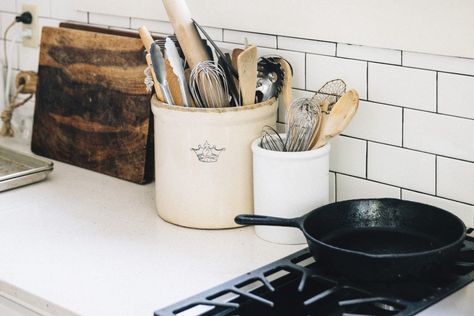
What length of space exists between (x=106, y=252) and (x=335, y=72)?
1.76 ft

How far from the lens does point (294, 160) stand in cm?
Result: 154

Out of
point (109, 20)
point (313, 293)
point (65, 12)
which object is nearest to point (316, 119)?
point (313, 293)

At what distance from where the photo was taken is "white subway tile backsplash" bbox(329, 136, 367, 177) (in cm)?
166

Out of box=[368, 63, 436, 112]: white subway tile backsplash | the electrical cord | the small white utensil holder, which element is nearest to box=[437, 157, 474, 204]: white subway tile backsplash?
box=[368, 63, 436, 112]: white subway tile backsplash

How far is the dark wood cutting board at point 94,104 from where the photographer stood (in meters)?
1.90

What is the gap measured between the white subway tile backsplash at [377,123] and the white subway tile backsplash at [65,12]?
0.82 m

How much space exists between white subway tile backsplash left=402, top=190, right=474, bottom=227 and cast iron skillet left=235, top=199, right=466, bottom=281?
0.08 metres

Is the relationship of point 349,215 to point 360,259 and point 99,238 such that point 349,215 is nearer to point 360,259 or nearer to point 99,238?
point 360,259

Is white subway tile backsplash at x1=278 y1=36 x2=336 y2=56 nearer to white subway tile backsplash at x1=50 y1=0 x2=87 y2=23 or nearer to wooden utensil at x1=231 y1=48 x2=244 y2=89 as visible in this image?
wooden utensil at x1=231 y1=48 x2=244 y2=89

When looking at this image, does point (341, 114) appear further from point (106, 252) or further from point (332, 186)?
point (106, 252)

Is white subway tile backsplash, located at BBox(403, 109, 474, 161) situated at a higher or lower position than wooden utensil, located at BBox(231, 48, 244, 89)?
lower

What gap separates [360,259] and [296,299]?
5.7 inches

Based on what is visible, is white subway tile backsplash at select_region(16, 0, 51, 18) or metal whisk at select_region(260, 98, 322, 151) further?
white subway tile backsplash at select_region(16, 0, 51, 18)

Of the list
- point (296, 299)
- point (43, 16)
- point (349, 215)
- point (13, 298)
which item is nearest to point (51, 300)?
point (13, 298)
